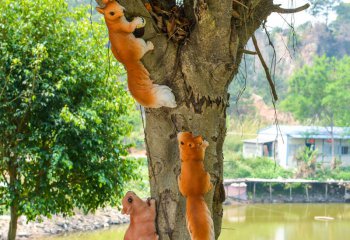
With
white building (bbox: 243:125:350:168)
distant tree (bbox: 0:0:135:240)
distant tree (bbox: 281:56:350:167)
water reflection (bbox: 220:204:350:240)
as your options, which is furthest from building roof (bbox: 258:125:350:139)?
Result: distant tree (bbox: 0:0:135:240)

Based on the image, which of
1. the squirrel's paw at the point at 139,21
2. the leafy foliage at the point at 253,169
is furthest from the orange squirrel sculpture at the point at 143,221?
the leafy foliage at the point at 253,169

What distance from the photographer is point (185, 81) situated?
1.29 metres

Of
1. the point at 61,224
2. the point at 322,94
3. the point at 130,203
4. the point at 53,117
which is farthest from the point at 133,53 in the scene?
the point at 322,94

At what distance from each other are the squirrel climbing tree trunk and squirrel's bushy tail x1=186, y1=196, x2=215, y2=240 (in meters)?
0.05

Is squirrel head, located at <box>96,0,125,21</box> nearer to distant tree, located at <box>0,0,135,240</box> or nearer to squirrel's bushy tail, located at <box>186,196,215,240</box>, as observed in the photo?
squirrel's bushy tail, located at <box>186,196,215,240</box>

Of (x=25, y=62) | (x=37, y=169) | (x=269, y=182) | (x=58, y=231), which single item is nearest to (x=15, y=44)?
(x=25, y=62)

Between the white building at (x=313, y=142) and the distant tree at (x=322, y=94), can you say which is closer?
the white building at (x=313, y=142)

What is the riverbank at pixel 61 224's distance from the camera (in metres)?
7.68

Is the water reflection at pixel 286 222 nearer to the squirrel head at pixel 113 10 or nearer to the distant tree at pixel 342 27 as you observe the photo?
the squirrel head at pixel 113 10

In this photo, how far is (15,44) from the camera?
164 inches

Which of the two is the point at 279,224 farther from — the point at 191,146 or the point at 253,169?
the point at 191,146

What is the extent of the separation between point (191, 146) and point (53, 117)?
306 centimetres

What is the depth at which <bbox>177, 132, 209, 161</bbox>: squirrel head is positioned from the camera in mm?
1223

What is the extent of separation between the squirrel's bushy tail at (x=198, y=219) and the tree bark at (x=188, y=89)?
0.15ft
